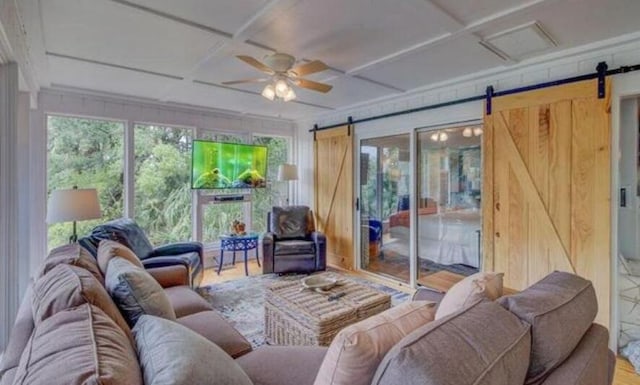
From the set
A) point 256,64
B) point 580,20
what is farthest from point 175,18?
point 580,20

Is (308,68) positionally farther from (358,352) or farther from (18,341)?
(18,341)

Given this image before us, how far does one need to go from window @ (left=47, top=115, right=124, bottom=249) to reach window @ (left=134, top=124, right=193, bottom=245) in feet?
0.78

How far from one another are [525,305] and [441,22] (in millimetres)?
1975

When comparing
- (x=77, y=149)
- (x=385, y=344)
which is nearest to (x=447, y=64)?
(x=385, y=344)

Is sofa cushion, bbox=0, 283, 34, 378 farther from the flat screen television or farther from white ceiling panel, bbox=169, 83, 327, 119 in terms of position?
the flat screen television

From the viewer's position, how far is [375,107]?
4707 mm

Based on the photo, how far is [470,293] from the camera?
51.3 inches

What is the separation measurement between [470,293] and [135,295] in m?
1.53

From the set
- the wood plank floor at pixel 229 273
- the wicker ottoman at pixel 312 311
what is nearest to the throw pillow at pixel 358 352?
the wicker ottoman at pixel 312 311

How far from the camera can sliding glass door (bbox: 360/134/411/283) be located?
14.6ft

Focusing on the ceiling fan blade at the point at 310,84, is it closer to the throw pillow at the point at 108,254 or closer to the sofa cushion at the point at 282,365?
the throw pillow at the point at 108,254

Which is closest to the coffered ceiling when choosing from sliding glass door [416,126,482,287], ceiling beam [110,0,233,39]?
ceiling beam [110,0,233,39]

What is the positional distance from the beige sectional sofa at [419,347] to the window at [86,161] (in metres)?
2.88

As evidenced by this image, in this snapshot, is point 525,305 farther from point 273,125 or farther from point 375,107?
point 273,125
